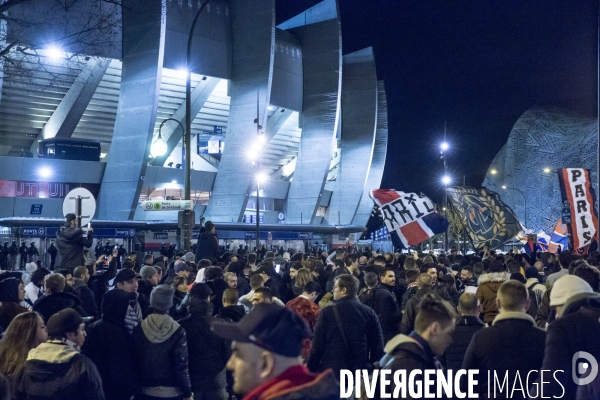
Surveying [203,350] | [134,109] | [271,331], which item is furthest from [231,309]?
[134,109]

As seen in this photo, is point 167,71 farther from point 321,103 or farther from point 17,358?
point 17,358

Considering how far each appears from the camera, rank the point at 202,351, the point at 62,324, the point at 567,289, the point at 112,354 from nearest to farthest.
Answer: the point at 62,324 < the point at 567,289 < the point at 112,354 < the point at 202,351

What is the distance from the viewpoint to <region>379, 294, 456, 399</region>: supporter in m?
3.74

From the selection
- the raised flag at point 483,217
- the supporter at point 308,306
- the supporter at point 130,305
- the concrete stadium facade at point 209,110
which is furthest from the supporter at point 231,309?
the concrete stadium facade at point 209,110

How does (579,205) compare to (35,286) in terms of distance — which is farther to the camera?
(579,205)

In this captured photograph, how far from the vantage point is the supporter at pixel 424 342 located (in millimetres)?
3742

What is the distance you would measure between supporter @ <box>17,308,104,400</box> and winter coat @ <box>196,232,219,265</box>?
8.74 metres

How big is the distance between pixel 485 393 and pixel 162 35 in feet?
125

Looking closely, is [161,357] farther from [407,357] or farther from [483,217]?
[483,217]

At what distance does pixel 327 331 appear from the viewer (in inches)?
243

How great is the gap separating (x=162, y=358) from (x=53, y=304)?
1.52m

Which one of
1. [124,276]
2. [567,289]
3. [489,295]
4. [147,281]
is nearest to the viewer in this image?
[567,289]

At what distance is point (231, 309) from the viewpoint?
6.85 m

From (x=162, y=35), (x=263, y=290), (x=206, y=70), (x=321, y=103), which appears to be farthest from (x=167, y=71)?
(x=263, y=290)
